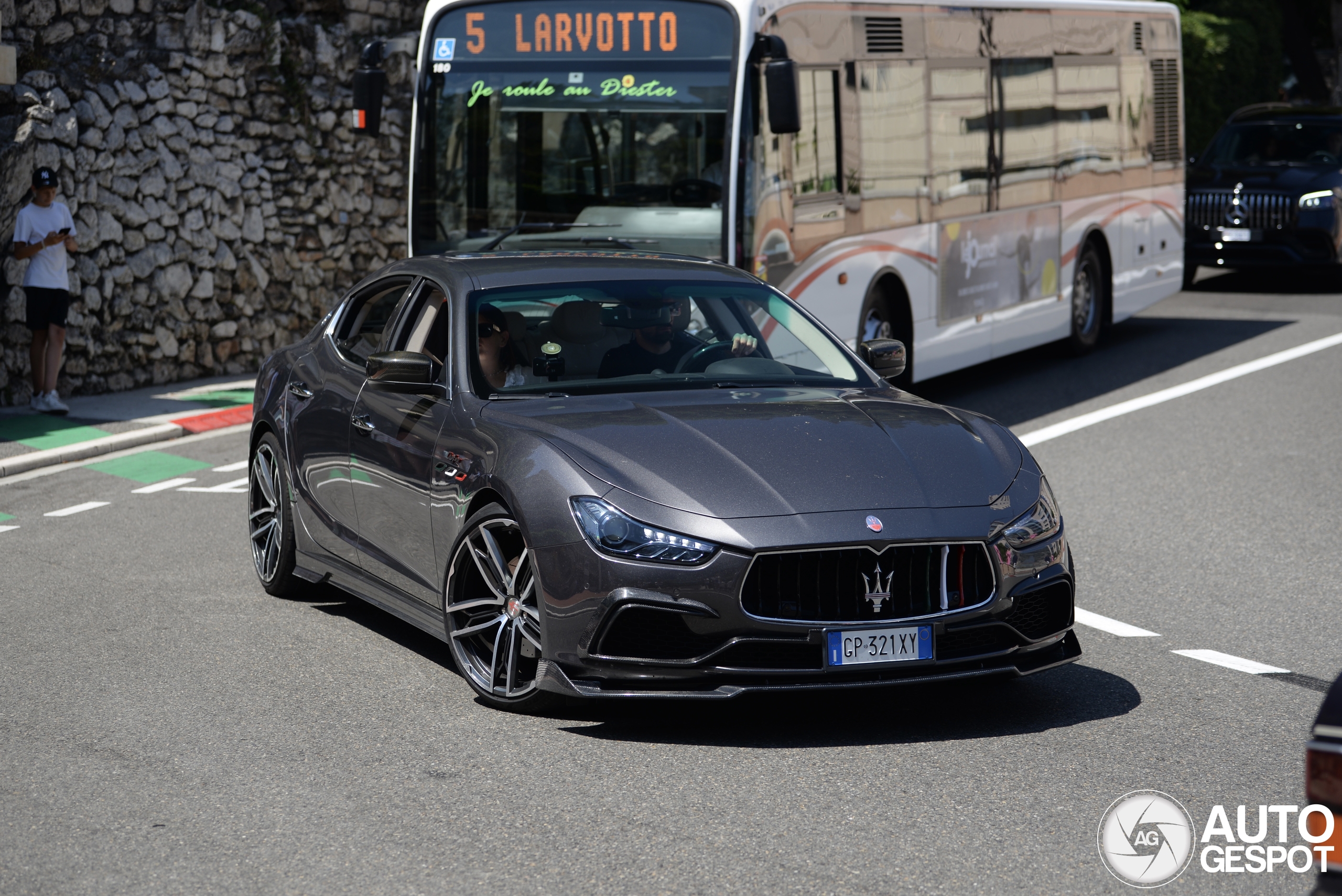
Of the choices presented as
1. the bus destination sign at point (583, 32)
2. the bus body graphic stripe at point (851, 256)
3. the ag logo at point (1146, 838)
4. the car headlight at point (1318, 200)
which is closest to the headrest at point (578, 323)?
the ag logo at point (1146, 838)

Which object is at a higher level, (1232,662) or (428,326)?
(428,326)

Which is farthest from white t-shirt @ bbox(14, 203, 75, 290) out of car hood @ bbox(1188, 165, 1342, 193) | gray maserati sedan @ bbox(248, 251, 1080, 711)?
car hood @ bbox(1188, 165, 1342, 193)

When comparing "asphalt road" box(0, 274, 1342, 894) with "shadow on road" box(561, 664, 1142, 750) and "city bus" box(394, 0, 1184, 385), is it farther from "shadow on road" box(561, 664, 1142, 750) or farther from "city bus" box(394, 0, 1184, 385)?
"city bus" box(394, 0, 1184, 385)

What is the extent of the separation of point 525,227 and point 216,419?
11.4 ft

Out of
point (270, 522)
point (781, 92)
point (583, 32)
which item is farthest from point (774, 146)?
point (270, 522)

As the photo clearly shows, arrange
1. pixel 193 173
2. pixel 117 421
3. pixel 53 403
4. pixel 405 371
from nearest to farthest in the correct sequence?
1. pixel 405 371
2. pixel 117 421
3. pixel 53 403
4. pixel 193 173

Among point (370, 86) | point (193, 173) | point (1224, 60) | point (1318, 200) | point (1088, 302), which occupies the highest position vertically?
point (1224, 60)

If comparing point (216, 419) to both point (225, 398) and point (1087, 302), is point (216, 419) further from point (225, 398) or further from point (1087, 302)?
point (1087, 302)

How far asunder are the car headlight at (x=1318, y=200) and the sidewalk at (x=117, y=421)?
12399 mm

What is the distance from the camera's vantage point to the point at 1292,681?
634 centimetres

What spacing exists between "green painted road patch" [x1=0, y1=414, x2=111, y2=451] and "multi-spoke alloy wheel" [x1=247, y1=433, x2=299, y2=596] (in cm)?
483

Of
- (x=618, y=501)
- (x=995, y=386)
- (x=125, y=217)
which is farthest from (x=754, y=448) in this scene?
(x=125, y=217)

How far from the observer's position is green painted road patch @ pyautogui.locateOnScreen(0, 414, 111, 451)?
12617 millimetres

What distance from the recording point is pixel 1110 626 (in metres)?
7.20
